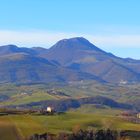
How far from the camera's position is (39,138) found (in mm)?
193750

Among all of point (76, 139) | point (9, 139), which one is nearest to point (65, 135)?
point (76, 139)

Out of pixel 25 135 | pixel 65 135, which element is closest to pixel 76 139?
pixel 65 135

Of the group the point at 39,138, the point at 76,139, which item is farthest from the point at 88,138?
the point at 39,138

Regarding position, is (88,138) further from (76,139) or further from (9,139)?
(9,139)

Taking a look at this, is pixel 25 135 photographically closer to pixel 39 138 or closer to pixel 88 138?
pixel 39 138

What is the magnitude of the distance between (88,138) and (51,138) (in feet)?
47.1

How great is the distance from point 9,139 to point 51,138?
46.3ft

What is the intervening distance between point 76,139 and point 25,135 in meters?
18.0

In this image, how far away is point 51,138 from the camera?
193m

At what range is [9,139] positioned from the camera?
19112 cm

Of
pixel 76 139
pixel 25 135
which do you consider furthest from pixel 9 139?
pixel 76 139

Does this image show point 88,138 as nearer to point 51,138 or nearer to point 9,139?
point 51,138

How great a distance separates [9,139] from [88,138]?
28009 mm

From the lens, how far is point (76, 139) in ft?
648
